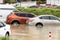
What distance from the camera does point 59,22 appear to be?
99.1 ft

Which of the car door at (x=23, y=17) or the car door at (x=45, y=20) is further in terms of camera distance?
the car door at (x=23, y=17)

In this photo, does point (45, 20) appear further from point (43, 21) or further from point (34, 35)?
point (34, 35)

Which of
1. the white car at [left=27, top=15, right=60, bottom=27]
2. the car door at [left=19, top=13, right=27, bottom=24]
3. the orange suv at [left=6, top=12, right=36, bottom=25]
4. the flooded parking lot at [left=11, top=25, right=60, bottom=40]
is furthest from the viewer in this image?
the car door at [left=19, top=13, right=27, bottom=24]

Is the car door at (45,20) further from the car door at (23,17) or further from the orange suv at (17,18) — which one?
the car door at (23,17)

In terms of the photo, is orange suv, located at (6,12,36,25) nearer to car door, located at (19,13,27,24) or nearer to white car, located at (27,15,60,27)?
car door, located at (19,13,27,24)

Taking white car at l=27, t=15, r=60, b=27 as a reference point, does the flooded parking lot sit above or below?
above

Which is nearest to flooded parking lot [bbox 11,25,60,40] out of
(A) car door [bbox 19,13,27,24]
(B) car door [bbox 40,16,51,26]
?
(B) car door [bbox 40,16,51,26]

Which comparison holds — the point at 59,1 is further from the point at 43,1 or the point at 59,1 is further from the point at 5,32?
the point at 5,32

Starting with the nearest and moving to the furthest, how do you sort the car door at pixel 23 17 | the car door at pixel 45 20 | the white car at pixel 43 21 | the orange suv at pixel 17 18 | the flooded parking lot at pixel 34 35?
the flooded parking lot at pixel 34 35
the white car at pixel 43 21
the car door at pixel 45 20
the orange suv at pixel 17 18
the car door at pixel 23 17

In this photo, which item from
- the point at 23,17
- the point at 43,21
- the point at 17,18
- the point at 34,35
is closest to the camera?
the point at 34,35

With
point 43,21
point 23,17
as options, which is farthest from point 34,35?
point 23,17

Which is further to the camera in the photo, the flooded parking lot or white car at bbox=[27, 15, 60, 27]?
white car at bbox=[27, 15, 60, 27]

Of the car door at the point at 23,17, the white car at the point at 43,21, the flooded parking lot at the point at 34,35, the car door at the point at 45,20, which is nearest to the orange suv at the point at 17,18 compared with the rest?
the car door at the point at 23,17

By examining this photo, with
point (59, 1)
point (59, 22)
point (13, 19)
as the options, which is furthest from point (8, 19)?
point (59, 1)
